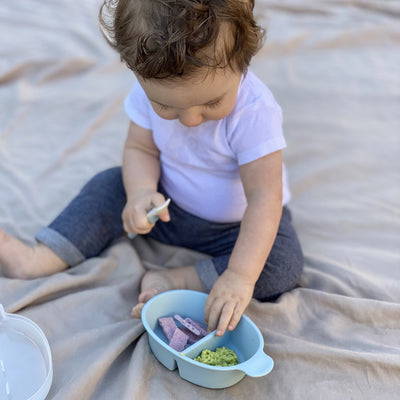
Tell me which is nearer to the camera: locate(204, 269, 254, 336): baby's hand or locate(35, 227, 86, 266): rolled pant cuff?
locate(204, 269, 254, 336): baby's hand

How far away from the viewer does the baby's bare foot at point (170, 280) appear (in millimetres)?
1055

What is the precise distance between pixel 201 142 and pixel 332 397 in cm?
53

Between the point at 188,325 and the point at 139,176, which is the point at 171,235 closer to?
the point at 139,176

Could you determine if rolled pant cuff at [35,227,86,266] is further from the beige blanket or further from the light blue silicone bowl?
the light blue silicone bowl

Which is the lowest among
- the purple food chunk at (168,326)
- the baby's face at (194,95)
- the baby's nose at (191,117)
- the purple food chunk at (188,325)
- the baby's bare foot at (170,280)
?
the baby's bare foot at (170,280)

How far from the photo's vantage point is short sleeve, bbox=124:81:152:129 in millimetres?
1126

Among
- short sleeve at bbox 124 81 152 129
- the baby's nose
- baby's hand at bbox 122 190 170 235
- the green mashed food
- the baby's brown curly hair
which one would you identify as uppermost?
the baby's brown curly hair

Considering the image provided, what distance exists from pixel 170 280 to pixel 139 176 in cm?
24

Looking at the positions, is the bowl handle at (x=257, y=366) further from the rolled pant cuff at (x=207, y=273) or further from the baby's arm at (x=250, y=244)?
the rolled pant cuff at (x=207, y=273)

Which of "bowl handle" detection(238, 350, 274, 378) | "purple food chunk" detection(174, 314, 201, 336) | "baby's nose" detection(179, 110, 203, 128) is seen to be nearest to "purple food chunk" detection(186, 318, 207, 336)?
"purple food chunk" detection(174, 314, 201, 336)

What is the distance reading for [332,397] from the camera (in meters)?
0.88

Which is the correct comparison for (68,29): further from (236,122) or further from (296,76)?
(236,122)

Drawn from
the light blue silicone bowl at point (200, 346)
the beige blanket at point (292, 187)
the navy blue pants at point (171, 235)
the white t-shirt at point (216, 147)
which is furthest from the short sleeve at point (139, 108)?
the light blue silicone bowl at point (200, 346)

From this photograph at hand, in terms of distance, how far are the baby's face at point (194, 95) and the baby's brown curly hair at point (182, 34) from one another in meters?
0.02
